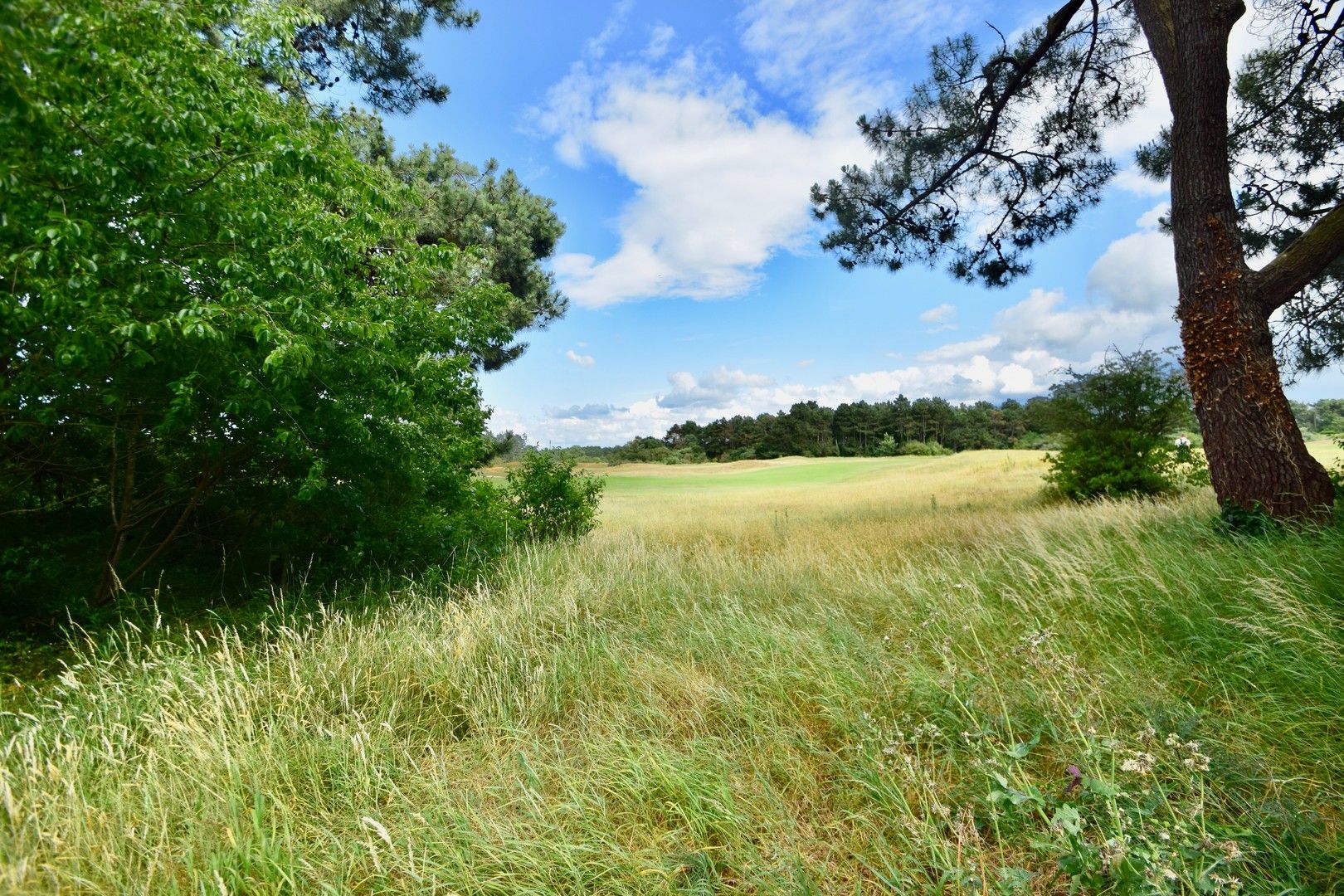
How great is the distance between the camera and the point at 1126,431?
35.7 ft

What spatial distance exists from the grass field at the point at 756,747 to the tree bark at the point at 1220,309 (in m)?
0.85

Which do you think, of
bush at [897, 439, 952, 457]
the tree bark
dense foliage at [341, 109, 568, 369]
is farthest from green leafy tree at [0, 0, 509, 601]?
bush at [897, 439, 952, 457]

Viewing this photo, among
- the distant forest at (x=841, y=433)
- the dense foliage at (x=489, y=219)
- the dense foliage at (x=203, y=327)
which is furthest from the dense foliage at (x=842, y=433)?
the dense foliage at (x=203, y=327)

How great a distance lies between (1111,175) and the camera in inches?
332

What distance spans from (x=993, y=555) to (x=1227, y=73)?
18.0ft

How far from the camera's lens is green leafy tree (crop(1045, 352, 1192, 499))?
35.3 feet

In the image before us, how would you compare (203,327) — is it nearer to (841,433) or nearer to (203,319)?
(203,319)

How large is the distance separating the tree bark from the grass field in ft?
2.80

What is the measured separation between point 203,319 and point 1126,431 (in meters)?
14.2

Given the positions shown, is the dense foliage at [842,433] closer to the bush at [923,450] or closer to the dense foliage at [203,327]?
the bush at [923,450]

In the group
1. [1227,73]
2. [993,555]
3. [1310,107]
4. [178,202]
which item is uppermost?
[1310,107]

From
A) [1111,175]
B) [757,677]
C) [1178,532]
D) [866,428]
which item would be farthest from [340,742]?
[866,428]

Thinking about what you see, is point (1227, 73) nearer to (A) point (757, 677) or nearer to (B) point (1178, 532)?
(B) point (1178, 532)

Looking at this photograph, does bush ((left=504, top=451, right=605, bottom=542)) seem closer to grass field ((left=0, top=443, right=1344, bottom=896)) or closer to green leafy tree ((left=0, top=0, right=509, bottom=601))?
green leafy tree ((left=0, top=0, right=509, bottom=601))
